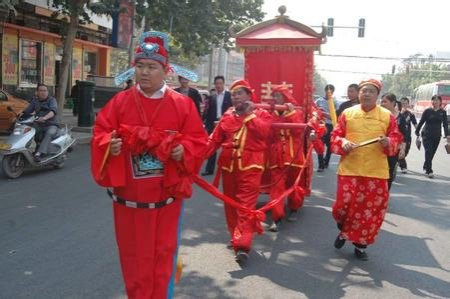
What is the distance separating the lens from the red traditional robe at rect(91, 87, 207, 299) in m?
2.78

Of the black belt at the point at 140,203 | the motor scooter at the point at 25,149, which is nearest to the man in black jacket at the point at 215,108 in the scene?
the motor scooter at the point at 25,149

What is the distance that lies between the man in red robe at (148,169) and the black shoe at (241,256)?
1.63m

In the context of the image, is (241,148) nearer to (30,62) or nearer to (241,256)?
(241,256)

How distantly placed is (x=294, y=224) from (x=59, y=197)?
3248 millimetres

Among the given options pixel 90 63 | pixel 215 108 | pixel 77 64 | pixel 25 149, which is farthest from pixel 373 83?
pixel 90 63

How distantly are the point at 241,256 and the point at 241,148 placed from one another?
107 centimetres

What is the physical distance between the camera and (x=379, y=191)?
4734 millimetres

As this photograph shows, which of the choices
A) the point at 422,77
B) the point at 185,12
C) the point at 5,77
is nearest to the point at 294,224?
the point at 185,12

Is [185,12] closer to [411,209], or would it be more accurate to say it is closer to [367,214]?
[411,209]

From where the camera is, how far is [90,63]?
26000 mm

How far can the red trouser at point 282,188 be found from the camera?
564 cm

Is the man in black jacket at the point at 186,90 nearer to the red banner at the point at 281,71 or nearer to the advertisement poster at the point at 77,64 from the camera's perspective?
the red banner at the point at 281,71

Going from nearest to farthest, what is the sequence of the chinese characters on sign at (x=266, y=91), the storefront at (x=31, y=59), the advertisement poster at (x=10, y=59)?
the chinese characters on sign at (x=266, y=91) < the advertisement poster at (x=10, y=59) < the storefront at (x=31, y=59)

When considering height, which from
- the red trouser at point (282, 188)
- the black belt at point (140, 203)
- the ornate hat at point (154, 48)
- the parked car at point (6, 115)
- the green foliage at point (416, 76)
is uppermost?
the green foliage at point (416, 76)
